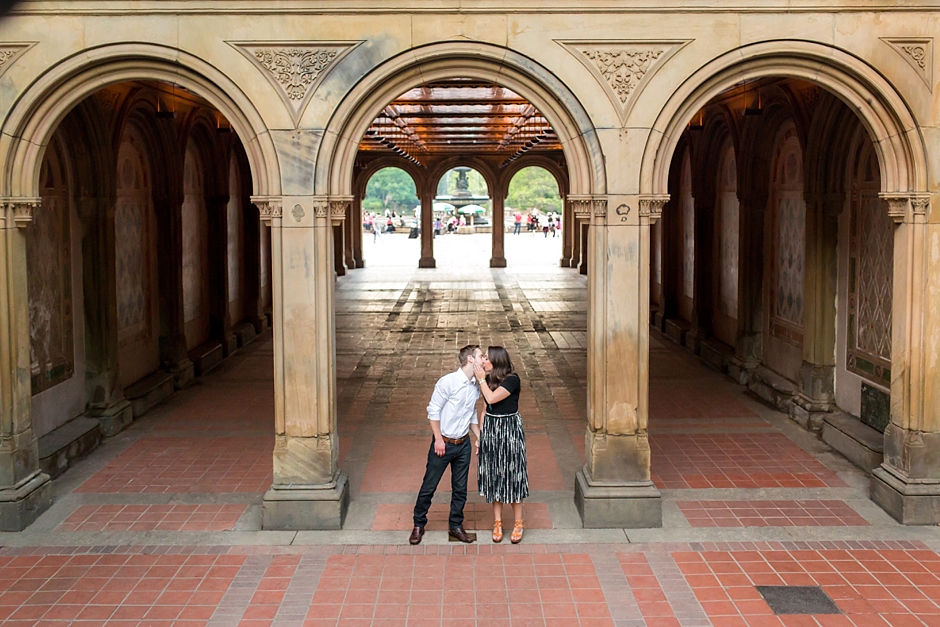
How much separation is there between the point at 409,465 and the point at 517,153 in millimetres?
21343

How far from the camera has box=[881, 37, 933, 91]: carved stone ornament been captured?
27.2 feet

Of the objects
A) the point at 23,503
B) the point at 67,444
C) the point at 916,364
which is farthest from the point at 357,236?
the point at 916,364

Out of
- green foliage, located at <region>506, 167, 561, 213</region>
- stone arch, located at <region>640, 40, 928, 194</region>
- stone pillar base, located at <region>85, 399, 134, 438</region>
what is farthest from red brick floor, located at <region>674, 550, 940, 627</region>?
green foliage, located at <region>506, 167, 561, 213</region>

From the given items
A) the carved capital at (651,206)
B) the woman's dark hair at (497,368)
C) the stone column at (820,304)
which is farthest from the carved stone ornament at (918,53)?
the woman's dark hair at (497,368)

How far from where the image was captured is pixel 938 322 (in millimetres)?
8508

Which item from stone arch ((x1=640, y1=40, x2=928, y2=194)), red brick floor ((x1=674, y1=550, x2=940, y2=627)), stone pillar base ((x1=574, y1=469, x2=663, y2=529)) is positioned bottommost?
red brick floor ((x1=674, y1=550, x2=940, y2=627))

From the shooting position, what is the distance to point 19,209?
842 cm

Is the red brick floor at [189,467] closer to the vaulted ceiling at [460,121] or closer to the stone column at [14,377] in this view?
the stone column at [14,377]

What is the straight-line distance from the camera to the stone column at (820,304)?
11422 mm

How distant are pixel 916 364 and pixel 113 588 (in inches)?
276

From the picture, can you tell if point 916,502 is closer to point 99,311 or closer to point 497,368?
point 497,368

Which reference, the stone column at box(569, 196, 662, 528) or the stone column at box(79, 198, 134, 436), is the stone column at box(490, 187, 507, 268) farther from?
the stone column at box(569, 196, 662, 528)

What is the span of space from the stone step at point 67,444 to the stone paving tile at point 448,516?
3.50m

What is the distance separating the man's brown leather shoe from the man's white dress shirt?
84 centimetres
